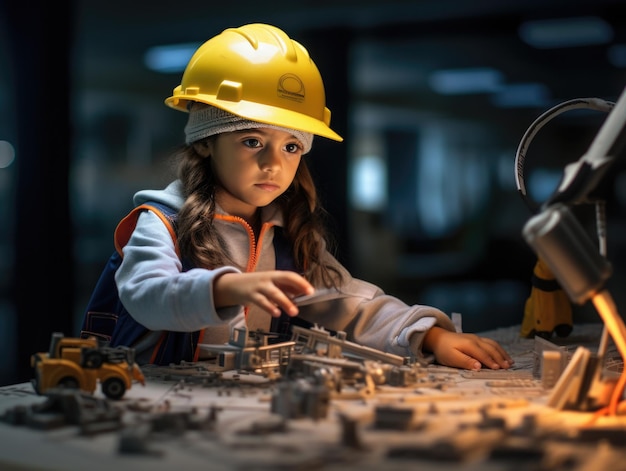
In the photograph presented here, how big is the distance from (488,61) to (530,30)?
1.85 feet

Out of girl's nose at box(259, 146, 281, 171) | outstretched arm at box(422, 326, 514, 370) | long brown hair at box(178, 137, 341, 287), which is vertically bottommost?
outstretched arm at box(422, 326, 514, 370)

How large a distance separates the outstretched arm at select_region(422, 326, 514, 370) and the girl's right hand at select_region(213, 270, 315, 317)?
36cm

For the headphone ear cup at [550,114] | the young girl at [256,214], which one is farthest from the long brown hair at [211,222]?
the headphone ear cup at [550,114]

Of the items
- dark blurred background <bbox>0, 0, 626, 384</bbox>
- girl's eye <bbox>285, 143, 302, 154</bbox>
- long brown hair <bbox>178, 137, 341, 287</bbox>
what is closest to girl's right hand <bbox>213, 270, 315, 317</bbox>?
long brown hair <bbox>178, 137, 341, 287</bbox>

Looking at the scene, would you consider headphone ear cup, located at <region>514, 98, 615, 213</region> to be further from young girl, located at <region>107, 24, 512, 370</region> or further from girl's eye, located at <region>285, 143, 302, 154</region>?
girl's eye, located at <region>285, 143, 302, 154</region>

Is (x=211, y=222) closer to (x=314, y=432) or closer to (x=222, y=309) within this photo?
(x=222, y=309)

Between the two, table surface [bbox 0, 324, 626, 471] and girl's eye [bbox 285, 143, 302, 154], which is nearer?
table surface [bbox 0, 324, 626, 471]

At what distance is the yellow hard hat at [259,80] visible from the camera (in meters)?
1.39

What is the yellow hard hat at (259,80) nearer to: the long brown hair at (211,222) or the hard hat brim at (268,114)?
the hard hat brim at (268,114)

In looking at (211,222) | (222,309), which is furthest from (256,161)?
(222,309)

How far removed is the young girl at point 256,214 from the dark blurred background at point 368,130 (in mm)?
972

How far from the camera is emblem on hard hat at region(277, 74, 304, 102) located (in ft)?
4.62

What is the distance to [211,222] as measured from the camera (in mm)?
1442

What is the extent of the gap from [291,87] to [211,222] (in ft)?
0.89
